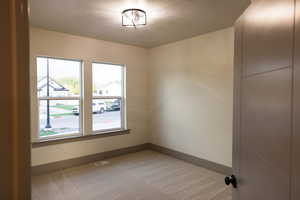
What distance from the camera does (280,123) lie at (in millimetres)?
667

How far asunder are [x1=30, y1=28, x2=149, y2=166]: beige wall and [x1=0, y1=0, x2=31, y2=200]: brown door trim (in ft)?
10.3

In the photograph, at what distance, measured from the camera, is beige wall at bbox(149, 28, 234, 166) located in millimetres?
3227

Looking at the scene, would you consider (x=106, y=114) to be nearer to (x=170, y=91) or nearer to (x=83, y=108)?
(x=83, y=108)

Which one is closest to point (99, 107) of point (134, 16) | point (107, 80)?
point (107, 80)

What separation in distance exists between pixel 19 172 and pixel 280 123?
2.70 ft

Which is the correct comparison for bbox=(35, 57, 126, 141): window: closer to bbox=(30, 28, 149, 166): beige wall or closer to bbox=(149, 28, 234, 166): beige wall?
bbox=(30, 28, 149, 166): beige wall

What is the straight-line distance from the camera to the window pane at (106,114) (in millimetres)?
3977

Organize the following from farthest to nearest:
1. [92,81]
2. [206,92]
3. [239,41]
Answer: [92,81]
[206,92]
[239,41]

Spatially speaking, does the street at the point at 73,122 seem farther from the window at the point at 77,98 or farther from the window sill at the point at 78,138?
the window sill at the point at 78,138

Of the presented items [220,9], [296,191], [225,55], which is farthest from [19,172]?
[225,55]

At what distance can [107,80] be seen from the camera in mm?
4148

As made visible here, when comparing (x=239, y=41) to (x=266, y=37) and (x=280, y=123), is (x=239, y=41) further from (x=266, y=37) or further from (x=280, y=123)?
(x=280, y=123)

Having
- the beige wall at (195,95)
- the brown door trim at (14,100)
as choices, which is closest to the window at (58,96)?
the beige wall at (195,95)

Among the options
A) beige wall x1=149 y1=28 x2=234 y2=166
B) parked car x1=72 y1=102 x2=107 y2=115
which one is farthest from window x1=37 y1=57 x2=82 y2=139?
beige wall x1=149 y1=28 x2=234 y2=166
